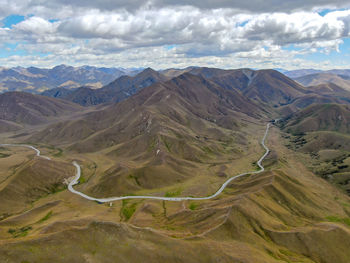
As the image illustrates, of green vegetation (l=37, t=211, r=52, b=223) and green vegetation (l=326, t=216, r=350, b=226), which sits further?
green vegetation (l=326, t=216, r=350, b=226)

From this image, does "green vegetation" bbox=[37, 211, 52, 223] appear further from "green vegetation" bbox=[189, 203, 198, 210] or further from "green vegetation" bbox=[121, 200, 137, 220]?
"green vegetation" bbox=[189, 203, 198, 210]

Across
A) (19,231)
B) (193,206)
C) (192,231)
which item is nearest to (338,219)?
(193,206)

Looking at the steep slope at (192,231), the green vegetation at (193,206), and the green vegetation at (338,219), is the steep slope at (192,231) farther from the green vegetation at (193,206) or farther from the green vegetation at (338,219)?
the green vegetation at (193,206)

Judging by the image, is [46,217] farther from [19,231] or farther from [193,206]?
[193,206]

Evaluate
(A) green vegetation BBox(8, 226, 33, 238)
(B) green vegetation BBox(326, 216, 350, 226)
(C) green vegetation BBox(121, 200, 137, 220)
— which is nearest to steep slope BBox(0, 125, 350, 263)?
(C) green vegetation BBox(121, 200, 137, 220)

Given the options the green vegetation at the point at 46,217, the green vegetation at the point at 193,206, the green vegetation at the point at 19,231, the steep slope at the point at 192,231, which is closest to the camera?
the steep slope at the point at 192,231

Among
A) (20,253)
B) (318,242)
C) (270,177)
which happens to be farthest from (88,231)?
(270,177)

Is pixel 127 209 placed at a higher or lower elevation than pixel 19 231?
lower

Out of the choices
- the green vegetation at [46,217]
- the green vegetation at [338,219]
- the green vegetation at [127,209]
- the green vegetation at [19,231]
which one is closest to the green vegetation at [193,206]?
the green vegetation at [127,209]
